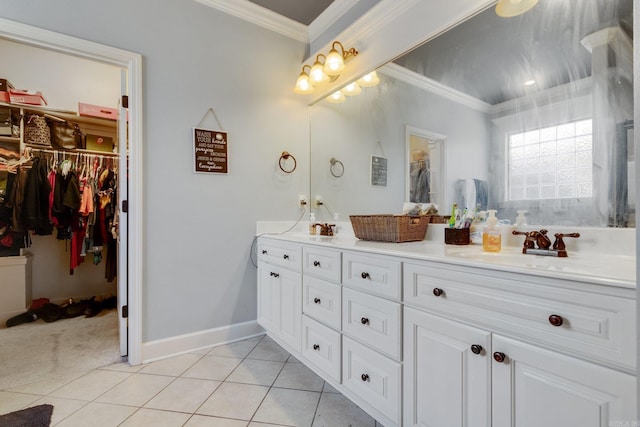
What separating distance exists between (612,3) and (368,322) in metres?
1.56

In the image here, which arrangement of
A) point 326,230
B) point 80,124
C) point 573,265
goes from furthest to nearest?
point 80,124, point 326,230, point 573,265

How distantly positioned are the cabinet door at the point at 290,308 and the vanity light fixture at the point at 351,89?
145cm

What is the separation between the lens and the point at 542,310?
81 centimetres

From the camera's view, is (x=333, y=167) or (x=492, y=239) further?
(x=333, y=167)

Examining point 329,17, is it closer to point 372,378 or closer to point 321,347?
point 321,347

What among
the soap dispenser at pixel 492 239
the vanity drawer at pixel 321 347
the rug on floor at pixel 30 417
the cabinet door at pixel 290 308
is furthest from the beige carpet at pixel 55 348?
the soap dispenser at pixel 492 239

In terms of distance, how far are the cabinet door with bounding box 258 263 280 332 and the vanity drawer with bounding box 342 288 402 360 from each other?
0.74 m

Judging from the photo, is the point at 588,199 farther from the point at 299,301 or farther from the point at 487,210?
the point at 299,301

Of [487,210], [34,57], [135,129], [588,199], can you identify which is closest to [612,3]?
[588,199]

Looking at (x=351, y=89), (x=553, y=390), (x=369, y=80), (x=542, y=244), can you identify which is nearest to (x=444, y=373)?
(x=553, y=390)

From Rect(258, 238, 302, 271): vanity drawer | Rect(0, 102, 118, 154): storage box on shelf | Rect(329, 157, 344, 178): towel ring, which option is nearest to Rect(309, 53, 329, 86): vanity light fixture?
Rect(329, 157, 344, 178): towel ring

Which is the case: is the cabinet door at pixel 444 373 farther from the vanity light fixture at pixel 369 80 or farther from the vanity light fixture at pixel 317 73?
the vanity light fixture at pixel 317 73

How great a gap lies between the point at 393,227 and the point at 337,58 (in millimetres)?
1366

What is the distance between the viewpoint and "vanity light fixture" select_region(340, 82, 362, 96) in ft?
7.43
